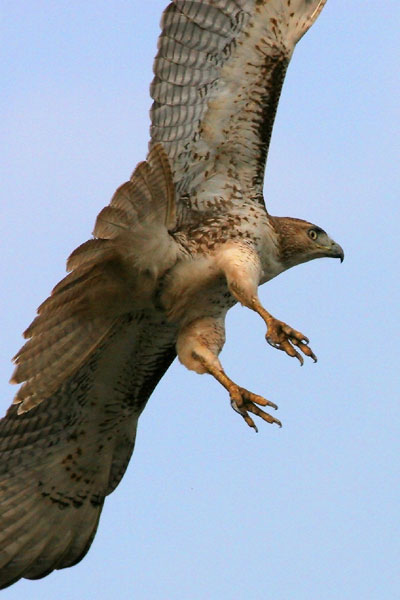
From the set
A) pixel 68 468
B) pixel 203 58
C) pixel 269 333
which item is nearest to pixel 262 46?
pixel 203 58

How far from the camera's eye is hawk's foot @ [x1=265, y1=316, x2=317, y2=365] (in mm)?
10002

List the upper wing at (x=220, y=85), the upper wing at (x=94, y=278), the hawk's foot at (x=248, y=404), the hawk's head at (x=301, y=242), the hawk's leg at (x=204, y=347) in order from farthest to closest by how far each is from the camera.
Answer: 1. the hawk's head at (x=301, y=242)
2. the upper wing at (x=220, y=85)
3. the hawk's leg at (x=204, y=347)
4. the hawk's foot at (x=248, y=404)
5. the upper wing at (x=94, y=278)

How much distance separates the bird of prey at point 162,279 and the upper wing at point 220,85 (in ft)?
0.03

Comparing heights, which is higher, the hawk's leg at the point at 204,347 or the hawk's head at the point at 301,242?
the hawk's head at the point at 301,242

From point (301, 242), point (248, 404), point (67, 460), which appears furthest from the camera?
point (67, 460)

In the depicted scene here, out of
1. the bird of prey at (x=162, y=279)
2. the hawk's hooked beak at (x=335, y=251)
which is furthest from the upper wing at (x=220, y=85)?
the hawk's hooked beak at (x=335, y=251)

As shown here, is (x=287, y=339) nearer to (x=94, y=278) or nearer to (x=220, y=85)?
(x=94, y=278)

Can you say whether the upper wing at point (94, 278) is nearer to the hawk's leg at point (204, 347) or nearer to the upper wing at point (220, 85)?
the hawk's leg at point (204, 347)

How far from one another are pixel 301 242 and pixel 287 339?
5.26ft

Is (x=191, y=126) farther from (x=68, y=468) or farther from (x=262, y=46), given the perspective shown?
(x=68, y=468)

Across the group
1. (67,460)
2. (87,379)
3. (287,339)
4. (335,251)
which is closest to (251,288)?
(287,339)

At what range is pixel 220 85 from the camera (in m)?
11.1

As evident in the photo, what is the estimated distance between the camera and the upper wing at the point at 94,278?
9766 millimetres

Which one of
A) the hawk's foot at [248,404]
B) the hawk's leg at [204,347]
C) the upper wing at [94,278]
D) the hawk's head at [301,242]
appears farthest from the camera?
the hawk's head at [301,242]
